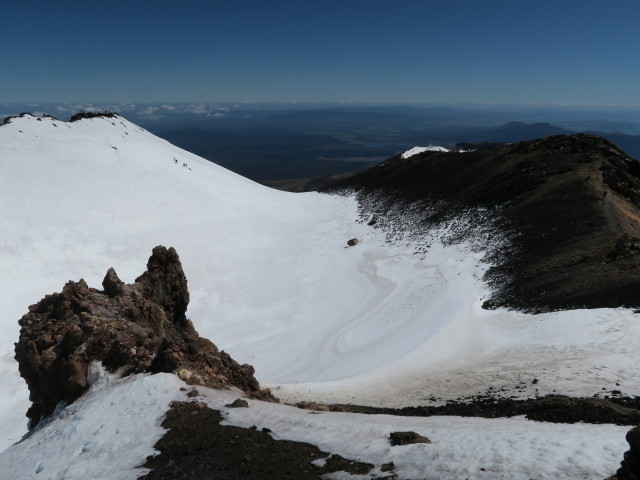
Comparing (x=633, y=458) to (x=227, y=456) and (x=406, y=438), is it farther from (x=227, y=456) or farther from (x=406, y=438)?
(x=227, y=456)

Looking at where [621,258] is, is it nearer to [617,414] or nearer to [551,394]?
[551,394]

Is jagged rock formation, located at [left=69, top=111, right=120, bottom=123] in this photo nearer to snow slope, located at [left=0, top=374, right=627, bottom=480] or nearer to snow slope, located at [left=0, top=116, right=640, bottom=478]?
snow slope, located at [left=0, top=116, right=640, bottom=478]

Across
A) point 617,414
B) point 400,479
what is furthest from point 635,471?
point 617,414

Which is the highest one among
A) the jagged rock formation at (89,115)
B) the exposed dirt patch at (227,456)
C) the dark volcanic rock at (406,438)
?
the jagged rock formation at (89,115)

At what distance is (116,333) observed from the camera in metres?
14.4

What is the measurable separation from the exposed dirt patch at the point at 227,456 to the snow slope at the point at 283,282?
382 centimetres

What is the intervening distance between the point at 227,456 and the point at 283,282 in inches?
846

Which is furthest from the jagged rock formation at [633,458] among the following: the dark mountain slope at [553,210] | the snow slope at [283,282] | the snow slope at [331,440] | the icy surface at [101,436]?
the dark mountain slope at [553,210]

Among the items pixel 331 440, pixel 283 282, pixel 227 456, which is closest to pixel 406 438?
pixel 331 440

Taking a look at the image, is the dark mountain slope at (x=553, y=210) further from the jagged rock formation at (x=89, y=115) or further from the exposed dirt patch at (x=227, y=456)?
the jagged rock formation at (x=89, y=115)

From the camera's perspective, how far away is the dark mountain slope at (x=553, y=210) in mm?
18375

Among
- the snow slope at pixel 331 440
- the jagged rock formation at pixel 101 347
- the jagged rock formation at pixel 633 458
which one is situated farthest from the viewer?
the jagged rock formation at pixel 101 347

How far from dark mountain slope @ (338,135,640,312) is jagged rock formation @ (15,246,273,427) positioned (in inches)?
527

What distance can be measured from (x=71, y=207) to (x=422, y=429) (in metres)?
33.7
